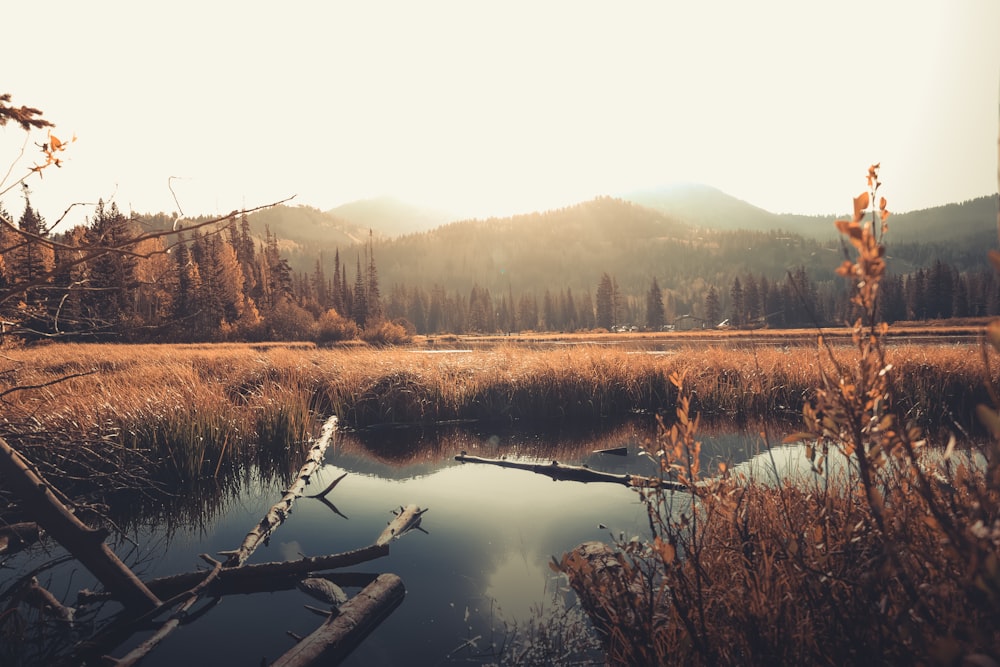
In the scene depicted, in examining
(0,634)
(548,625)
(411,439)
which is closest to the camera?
(0,634)

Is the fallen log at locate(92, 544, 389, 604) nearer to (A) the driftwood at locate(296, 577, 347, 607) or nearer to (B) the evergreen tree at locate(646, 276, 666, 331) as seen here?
(A) the driftwood at locate(296, 577, 347, 607)

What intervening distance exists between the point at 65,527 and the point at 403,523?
380cm

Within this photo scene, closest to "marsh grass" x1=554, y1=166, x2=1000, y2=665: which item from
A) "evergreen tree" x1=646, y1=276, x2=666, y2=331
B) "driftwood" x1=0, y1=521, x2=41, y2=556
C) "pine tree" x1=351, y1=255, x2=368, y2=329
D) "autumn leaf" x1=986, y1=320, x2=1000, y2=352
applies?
"autumn leaf" x1=986, y1=320, x2=1000, y2=352

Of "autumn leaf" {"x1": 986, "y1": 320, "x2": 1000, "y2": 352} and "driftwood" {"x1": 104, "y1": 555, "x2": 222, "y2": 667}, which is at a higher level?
"autumn leaf" {"x1": 986, "y1": 320, "x2": 1000, "y2": 352}

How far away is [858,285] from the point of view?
89.0 inches

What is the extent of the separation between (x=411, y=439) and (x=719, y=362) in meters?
10.3

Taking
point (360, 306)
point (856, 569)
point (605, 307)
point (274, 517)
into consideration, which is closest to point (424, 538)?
point (274, 517)

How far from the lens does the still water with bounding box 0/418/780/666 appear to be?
15.5 ft

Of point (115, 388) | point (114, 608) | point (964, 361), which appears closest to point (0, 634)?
point (114, 608)

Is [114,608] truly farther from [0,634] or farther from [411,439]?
[411,439]

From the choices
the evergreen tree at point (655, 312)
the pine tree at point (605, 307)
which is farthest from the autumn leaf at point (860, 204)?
the pine tree at point (605, 307)

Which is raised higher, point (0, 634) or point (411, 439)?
point (0, 634)

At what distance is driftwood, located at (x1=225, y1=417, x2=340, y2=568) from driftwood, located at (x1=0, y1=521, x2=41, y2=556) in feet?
8.30

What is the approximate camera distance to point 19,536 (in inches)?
242
